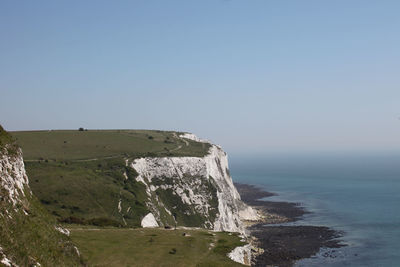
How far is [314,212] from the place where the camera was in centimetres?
13962

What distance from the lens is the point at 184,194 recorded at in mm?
97250

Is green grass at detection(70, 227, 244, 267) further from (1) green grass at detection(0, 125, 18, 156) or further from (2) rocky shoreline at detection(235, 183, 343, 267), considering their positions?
(2) rocky shoreline at detection(235, 183, 343, 267)

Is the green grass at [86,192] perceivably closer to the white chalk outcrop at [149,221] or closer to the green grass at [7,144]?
the white chalk outcrop at [149,221]

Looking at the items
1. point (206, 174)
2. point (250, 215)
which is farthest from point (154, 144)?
point (250, 215)

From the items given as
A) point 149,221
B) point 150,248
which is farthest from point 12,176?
point 149,221

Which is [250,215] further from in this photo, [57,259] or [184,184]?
[57,259]

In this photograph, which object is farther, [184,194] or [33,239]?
[184,194]

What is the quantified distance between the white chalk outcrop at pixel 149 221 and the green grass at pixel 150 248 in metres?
21.1

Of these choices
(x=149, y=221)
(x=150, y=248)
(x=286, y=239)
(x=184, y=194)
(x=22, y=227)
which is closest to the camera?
(x=22, y=227)

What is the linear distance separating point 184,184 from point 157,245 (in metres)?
56.0

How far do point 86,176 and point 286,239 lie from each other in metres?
52.3

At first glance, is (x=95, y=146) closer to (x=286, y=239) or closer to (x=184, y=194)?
(x=184, y=194)


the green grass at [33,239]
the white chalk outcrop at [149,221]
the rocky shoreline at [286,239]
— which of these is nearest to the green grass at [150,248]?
the green grass at [33,239]

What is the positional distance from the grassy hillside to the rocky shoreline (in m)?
22.3
